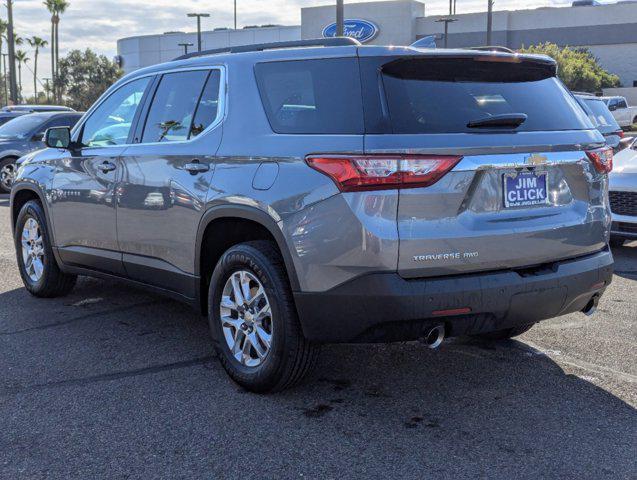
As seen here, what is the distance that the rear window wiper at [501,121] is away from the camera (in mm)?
3930

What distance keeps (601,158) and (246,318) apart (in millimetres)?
2116

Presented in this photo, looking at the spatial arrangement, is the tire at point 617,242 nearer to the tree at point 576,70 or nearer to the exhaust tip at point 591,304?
the exhaust tip at point 591,304

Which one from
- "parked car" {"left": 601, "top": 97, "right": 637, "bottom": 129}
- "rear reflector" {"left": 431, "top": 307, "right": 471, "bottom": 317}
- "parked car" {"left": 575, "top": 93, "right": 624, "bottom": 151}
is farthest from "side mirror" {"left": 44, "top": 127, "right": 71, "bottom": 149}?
"parked car" {"left": 601, "top": 97, "right": 637, "bottom": 129}

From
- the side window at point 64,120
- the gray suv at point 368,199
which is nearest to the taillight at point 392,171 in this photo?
the gray suv at point 368,199

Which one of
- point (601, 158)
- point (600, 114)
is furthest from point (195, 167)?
point (600, 114)

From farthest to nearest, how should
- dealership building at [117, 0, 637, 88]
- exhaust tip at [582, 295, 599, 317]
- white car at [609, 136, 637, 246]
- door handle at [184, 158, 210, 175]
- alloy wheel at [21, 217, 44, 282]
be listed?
dealership building at [117, 0, 637, 88], white car at [609, 136, 637, 246], alloy wheel at [21, 217, 44, 282], door handle at [184, 158, 210, 175], exhaust tip at [582, 295, 599, 317]

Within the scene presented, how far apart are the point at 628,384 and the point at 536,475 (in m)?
1.34

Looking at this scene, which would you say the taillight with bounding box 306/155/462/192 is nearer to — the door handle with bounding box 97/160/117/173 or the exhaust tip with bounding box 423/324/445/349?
the exhaust tip with bounding box 423/324/445/349

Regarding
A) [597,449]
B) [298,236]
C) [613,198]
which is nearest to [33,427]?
[298,236]

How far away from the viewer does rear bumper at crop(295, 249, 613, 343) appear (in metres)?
3.75

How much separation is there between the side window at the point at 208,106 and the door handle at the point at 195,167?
0.21 metres

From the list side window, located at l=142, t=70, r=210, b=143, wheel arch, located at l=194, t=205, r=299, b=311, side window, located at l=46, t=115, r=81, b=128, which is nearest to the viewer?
wheel arch, located at l=194, t=205, r=299, b=311

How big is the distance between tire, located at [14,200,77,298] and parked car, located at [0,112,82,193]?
946 cm

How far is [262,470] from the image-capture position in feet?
11.5
